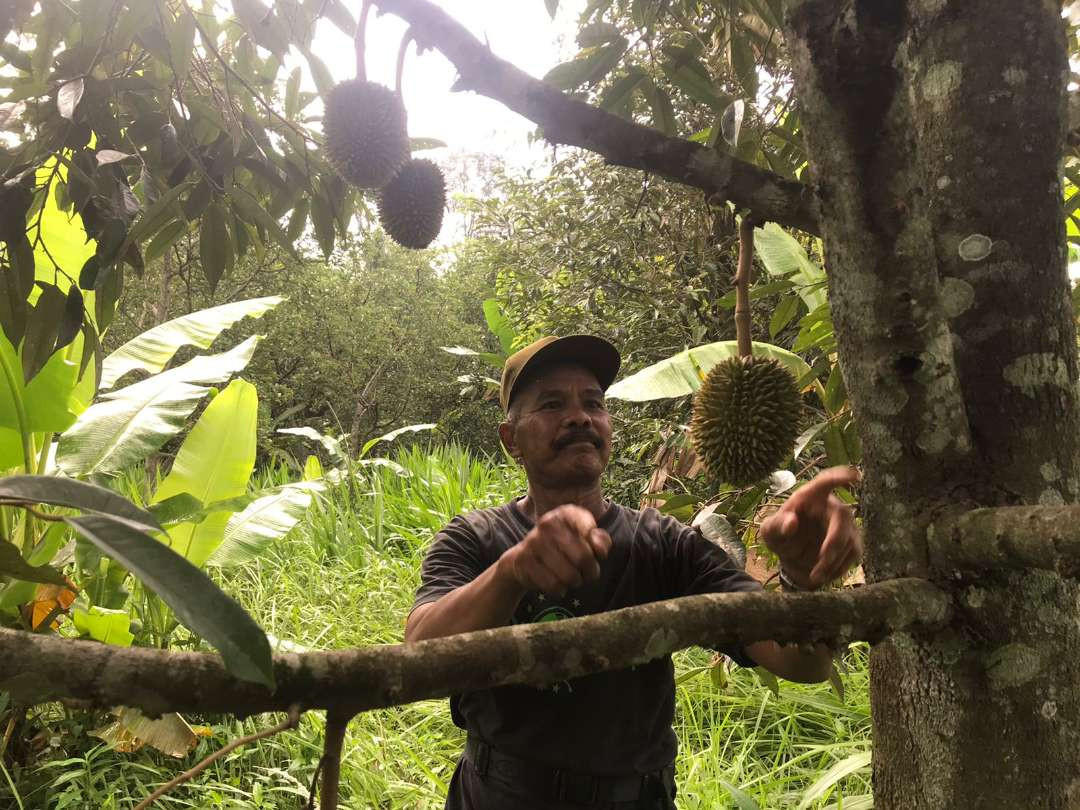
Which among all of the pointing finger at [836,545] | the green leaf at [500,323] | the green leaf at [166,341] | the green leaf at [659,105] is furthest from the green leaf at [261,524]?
the green leaf at [500,323]

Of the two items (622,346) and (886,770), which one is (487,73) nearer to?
(886,770)

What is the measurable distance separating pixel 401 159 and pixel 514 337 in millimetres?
3619

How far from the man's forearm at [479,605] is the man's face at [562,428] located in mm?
424

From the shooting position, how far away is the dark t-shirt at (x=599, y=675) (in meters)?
1.12

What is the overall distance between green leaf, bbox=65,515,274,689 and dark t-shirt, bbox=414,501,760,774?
0.76m

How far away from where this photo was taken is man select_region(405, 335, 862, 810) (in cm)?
82

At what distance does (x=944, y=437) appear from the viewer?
2.03 ft

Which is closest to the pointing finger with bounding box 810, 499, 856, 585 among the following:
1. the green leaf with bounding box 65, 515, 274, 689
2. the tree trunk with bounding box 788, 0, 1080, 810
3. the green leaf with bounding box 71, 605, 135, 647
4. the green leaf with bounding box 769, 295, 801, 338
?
the tree trunk with bounding box 788, 0, 1080, 810

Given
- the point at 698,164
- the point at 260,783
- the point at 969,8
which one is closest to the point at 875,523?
the point at 698,164

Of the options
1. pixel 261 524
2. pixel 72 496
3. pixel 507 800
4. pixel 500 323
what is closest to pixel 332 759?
pixel 72 496

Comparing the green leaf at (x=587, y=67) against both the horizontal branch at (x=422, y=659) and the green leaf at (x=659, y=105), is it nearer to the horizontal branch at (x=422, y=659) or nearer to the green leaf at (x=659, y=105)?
the green leaf at (x=659, y=105)

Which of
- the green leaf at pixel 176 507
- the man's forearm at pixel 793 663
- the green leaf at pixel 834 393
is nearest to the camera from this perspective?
the man's forearm at pixel 793 663

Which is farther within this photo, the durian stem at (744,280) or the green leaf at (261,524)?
the green leaf at (261,524)

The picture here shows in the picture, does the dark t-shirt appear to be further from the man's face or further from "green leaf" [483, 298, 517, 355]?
"green leaf" [483, 298, 517, 355]
